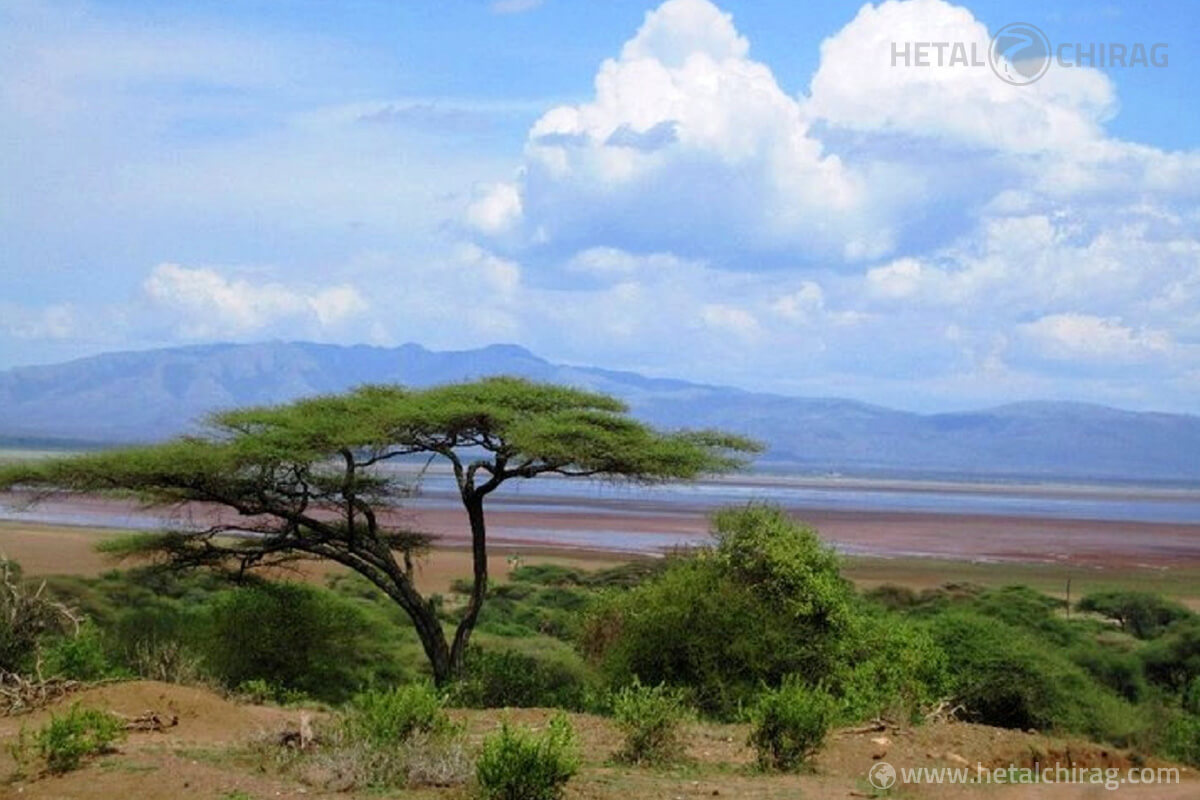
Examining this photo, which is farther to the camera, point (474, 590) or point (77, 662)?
point (474, 590)

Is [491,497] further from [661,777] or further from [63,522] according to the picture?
[661,777]

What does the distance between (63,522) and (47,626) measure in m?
54.7

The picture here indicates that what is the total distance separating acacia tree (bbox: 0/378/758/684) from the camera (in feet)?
71.8

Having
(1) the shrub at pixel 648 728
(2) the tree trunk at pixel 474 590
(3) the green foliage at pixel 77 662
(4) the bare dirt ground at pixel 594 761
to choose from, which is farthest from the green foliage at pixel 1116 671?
(3) the green foliage at pixel 77 662

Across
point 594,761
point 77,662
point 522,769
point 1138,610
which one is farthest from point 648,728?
point 1138,610

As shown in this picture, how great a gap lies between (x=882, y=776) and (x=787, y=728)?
950 mm

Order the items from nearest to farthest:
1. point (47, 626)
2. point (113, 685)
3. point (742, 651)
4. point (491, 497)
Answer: point (113, 685)
point (47, 626)
point (742, 651)
point (491, 497)

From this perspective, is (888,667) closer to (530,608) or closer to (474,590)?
(474,590)

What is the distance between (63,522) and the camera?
69500 millimetres

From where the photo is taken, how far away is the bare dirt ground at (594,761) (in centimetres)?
1151

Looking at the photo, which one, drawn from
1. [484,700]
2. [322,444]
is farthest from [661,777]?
[322,444]

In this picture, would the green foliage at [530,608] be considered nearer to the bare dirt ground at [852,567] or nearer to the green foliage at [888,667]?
the bare dirt ground at [852,567]

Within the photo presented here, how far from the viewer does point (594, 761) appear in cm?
1348

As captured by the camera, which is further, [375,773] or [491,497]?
[491,497]
